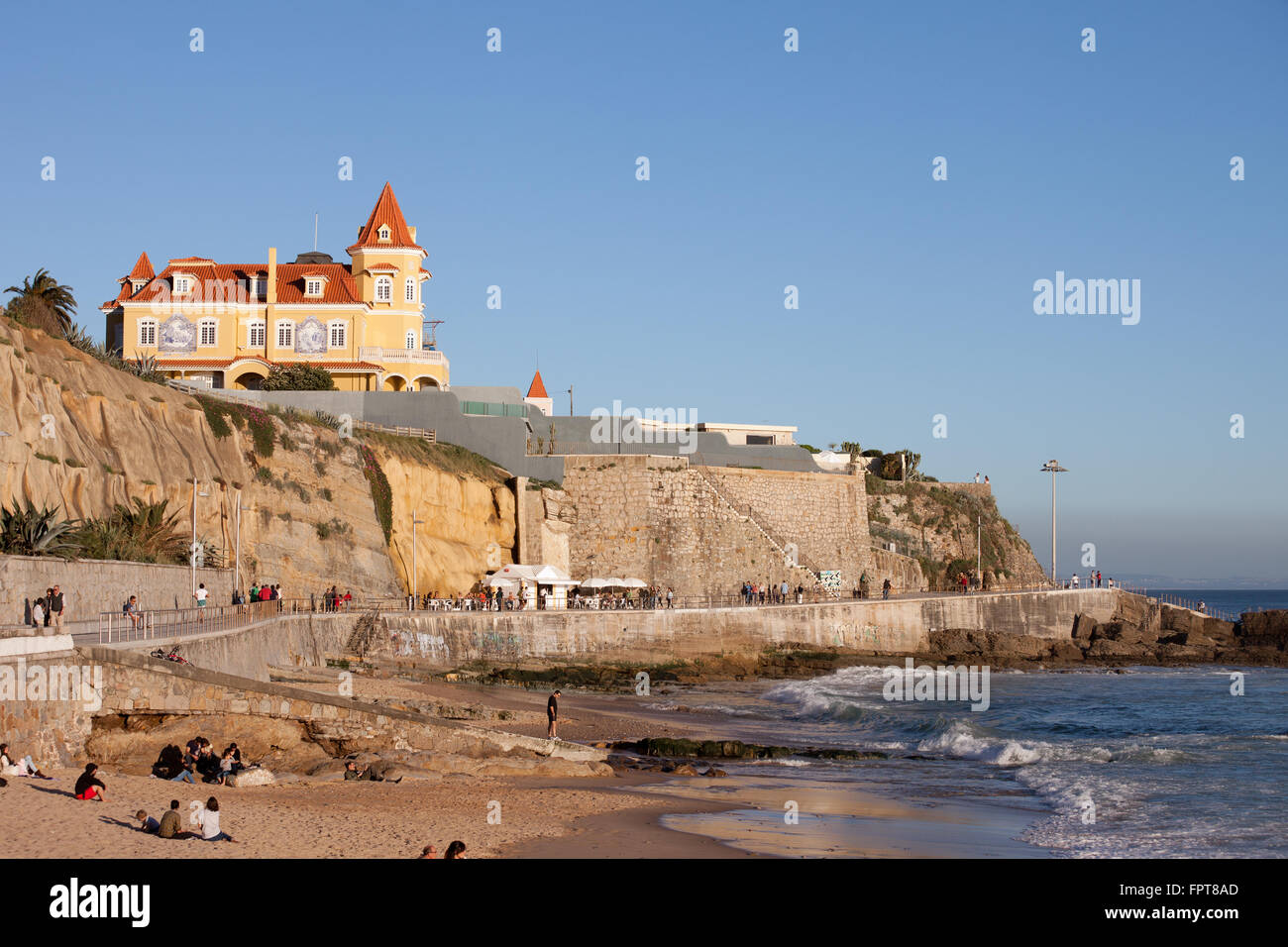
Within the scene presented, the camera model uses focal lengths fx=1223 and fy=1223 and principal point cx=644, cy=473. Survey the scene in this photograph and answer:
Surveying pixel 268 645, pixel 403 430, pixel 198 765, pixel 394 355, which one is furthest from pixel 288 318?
pixel 198 765

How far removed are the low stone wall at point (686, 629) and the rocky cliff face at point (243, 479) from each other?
5273mm

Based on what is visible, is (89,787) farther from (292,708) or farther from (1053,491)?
(1053,491)

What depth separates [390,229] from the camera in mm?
56250

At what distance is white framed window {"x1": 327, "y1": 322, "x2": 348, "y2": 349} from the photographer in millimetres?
54219

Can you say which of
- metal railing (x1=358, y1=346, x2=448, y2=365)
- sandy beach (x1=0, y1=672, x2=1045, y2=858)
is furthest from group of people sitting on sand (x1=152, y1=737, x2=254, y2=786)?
metal railing (x1=358, y1=346, x2=448, y2=365)

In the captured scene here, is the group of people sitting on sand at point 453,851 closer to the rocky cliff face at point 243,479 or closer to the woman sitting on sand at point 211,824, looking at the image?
the woman sitting on sand at point 211,824

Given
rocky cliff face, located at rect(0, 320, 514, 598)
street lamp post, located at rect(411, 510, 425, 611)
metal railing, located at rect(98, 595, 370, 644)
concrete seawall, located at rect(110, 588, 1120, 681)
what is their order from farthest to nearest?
street lamp post, located at rect(411, 510, 425, 611), rocky cliff face, located at rect(0, 320, 514, 598), concrete seawall, located at rect(110, 588, 1120, 681), metal railing, located at rect(98, 595, 370, 644)

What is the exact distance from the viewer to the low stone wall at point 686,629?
118ft

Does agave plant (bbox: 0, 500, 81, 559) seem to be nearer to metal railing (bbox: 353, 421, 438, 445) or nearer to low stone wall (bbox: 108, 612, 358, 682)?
low stone wall (bbox: 108, 612, 358, 682)

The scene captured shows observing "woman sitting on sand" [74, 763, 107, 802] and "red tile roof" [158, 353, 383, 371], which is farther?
"red tile roof" [158, 353, 383, 371]

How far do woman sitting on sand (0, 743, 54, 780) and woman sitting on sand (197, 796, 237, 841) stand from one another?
3250mm
